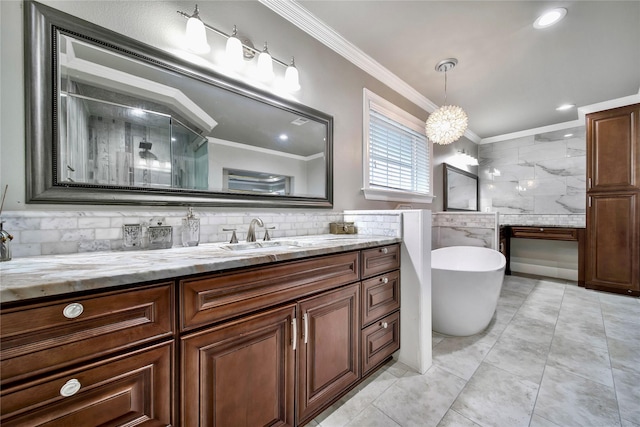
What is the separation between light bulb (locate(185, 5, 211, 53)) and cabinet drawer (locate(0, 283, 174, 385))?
4.11 ft

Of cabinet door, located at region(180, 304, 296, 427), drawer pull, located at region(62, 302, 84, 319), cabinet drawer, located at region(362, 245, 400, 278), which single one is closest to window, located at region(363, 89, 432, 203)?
cabinet drawer, located at region(362, 245, 400, 278)

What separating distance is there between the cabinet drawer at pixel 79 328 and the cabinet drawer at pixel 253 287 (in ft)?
0.21

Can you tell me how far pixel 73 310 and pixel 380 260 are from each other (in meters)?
1.37

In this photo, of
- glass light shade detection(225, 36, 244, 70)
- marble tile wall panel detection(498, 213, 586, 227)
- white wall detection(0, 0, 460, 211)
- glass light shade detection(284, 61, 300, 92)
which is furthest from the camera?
marble tile wall panel detection(498, 213, 586, 227)

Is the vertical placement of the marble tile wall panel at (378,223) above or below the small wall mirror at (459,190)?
below

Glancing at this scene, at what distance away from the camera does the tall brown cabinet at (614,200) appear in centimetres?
304

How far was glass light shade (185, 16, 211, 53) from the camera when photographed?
1256 mm

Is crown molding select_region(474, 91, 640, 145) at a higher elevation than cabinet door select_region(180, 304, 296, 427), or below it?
higher

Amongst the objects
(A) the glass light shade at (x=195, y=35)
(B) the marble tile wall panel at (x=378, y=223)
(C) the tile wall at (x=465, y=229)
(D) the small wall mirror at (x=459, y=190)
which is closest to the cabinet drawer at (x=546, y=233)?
(D) the small wall mirror at (x=459, y=190)

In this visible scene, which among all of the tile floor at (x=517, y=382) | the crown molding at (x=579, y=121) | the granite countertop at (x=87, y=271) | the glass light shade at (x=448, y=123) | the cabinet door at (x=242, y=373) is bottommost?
the tile floor at (x=517, y=382)

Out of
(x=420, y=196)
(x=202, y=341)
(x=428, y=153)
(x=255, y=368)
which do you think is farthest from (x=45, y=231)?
(x=428, y=153)

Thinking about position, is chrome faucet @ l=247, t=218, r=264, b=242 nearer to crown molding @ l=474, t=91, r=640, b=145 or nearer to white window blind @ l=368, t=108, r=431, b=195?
white window blind @ l=368, t=108, r=431, b=195

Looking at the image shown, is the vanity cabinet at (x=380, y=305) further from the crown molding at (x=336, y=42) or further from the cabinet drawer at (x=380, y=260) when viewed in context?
the crown molding at (x=336, y=42)

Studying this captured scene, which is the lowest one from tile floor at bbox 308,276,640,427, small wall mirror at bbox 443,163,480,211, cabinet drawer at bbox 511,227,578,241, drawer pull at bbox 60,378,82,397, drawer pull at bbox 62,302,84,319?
tile floor at bbox 308,276,640,427
